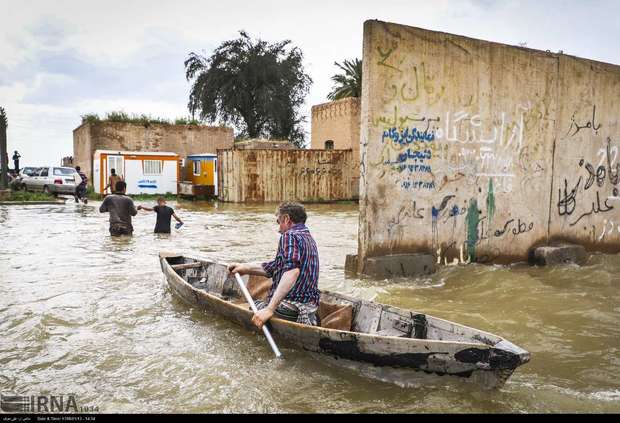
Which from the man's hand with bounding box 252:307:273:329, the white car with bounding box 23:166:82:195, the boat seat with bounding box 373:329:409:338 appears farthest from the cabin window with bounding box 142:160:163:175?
the boat seat with bounding box 373:329:409:338

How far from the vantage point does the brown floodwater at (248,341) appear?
14.1 ft

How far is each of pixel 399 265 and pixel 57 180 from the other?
23.7 m

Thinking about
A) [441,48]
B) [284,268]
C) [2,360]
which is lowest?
[2,360]

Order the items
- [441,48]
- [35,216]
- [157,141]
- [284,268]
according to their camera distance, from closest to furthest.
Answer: [284,268]
[441,48]
[35,216]
[157,141]

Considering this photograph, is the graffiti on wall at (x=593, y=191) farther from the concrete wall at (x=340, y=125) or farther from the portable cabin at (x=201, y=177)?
the portable cabin at (x=201, y=177)

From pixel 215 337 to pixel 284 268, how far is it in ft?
4.54

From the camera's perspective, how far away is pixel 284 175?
86.0 ft

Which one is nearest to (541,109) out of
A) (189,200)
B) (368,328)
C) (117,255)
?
(368,328)

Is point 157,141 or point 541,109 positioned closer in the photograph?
point 541,109

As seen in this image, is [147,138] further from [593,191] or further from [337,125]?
[593,191]

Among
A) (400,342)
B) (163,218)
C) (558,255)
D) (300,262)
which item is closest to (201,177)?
(163,218)

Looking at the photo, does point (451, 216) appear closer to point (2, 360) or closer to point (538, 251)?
point (538, 251)

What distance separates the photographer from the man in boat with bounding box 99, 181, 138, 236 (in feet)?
40.4

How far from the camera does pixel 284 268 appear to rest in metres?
5.15
